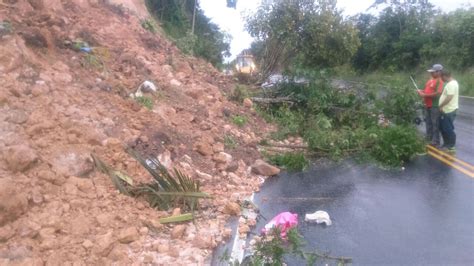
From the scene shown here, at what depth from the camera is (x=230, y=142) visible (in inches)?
371

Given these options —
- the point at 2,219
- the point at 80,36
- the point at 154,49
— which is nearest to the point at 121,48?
the point at 80,36

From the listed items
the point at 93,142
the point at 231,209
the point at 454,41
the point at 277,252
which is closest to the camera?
the point at 277,252

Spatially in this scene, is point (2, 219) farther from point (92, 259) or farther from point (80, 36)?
point (80, 36)

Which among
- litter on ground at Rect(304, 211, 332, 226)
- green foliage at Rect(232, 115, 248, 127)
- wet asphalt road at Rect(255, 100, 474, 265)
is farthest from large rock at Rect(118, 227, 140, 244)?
green foliage at Rect(232, 115, 248, 127)

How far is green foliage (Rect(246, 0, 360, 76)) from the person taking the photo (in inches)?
680

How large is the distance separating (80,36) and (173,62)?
3.40 m

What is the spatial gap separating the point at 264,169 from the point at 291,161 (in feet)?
2.29

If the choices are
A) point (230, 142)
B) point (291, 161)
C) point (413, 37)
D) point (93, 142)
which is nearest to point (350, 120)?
point (291, 161)

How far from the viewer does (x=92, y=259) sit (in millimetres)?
4574

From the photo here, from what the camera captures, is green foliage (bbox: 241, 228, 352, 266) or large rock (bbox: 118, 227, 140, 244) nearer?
green foliage (bbox: 241, 228, 352, 266)

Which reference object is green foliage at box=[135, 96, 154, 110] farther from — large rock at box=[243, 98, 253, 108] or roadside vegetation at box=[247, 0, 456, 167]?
large rock at box=[243, 98, 253, 108]

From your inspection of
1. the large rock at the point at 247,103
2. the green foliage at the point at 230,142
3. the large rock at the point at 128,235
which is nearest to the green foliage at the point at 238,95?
the large rock at the point at 247,103

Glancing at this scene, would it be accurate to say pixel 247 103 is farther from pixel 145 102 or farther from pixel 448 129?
pixel 448 129

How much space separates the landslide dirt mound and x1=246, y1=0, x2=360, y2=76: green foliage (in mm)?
6458
